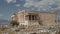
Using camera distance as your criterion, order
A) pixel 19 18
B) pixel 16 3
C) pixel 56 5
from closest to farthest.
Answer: pixel 16 3 → pixel 56 5 → pixel 19 18

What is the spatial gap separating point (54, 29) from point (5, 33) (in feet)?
6.65

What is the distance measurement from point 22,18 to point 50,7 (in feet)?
7.11

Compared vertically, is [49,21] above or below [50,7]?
below

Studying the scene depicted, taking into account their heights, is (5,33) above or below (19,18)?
below

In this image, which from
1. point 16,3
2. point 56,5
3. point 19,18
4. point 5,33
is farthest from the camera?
point 19,18

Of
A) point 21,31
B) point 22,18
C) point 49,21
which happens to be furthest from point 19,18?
point 21,31

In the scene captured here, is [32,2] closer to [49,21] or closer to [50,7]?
[50,7]

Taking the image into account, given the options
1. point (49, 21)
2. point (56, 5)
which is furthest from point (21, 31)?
point (49, 21)

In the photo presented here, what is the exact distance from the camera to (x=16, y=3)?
614cm

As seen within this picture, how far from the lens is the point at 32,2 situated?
6.32 metres

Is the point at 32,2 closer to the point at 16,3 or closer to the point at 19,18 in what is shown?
the point at 16,3

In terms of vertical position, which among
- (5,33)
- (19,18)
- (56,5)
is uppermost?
(56,5)

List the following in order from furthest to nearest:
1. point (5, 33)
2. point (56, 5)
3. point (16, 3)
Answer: point (56, 5) → point (16, 3) → point (5, 33)

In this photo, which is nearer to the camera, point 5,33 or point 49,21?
point 5,33
